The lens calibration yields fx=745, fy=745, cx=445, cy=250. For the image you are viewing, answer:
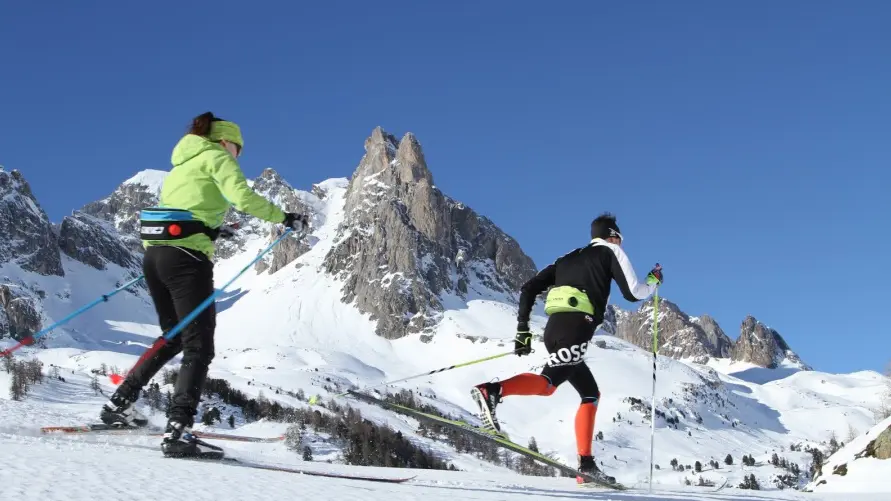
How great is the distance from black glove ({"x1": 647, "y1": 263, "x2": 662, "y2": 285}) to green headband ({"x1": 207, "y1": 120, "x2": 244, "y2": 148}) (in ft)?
14.3

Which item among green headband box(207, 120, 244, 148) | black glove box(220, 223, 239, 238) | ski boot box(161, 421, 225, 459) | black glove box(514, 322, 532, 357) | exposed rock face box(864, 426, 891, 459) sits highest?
green headband box(207, 120, 244, 148)

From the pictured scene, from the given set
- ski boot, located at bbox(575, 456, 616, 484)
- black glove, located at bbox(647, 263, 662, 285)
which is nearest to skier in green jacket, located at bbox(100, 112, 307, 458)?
ski boot, located at bbox(575, 456, 616, 484)

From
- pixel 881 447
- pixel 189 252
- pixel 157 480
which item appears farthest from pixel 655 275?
pixel 881 447

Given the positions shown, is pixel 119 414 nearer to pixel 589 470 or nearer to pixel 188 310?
pixel 188 310

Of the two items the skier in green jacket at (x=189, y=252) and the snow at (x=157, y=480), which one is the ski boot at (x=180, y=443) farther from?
the snow at (x=157, y=480)

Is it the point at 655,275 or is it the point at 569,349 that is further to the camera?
the point at 655,275

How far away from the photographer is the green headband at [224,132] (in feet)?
22.3

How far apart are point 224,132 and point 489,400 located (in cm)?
356

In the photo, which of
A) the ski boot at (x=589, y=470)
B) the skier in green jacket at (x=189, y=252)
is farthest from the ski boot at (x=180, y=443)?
the ski boot at (x=589, y=470)

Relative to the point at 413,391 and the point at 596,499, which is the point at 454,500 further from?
the point at 413,391

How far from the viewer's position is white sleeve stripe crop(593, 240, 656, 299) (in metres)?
7.46

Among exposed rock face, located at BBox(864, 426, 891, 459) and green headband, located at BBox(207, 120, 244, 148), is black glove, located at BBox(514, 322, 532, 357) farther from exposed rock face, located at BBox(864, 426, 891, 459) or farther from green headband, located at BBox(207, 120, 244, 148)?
exposed rock face, located at BBox(864, 426, 891, 459)

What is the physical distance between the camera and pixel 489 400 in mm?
7238

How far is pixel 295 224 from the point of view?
6738 mm
